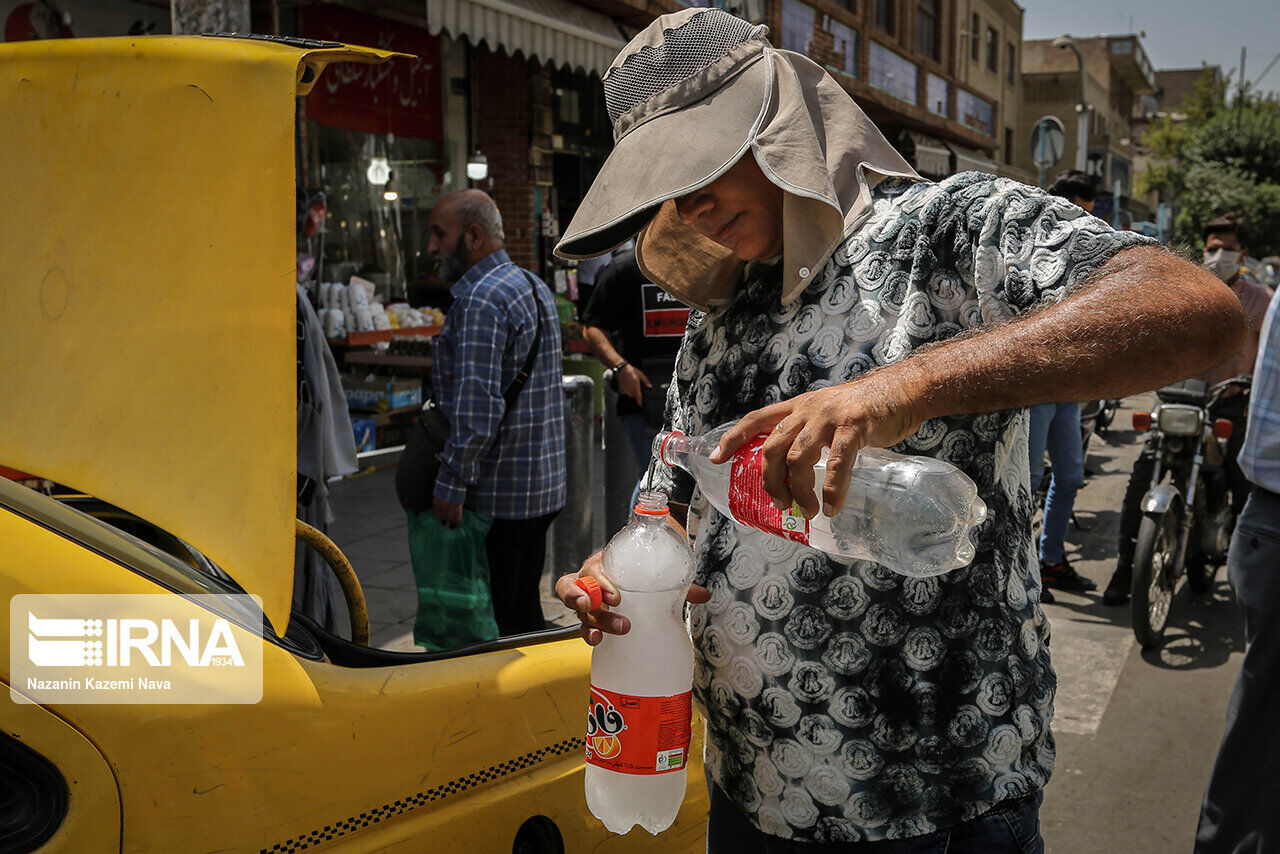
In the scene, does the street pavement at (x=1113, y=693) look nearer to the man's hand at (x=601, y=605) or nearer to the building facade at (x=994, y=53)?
the man's hand at (x=601, y=605)

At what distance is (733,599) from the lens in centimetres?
174

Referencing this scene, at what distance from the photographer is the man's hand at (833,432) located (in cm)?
127

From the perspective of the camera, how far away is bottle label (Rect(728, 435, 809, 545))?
4.96ft

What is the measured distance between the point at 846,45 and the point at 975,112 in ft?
36.0

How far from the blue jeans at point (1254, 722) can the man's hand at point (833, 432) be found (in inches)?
78.2

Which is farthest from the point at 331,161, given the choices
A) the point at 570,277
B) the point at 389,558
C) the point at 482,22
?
the point at 389,558

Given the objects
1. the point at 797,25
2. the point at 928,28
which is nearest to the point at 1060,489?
the point at 797,25

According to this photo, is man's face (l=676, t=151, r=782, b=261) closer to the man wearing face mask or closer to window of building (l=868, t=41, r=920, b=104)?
the man wearing face mask

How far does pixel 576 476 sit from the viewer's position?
5.77m

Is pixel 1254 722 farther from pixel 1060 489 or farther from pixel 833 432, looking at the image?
pixel 1060 489

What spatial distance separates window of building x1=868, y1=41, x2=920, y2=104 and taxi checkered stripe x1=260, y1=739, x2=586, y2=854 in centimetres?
1979

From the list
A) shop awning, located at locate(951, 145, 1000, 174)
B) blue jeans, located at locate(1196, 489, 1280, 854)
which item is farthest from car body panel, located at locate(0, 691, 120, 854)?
shop awning, located at locate(951, 145, 1000, 174)

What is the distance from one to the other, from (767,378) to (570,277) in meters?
10.8

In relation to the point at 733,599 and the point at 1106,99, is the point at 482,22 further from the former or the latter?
the point at 1106,99
